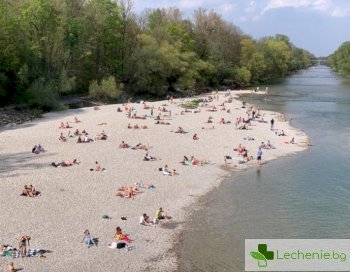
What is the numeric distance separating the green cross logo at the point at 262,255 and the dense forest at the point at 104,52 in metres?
37.4

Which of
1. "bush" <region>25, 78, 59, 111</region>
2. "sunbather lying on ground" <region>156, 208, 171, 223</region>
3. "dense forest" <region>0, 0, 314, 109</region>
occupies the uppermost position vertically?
"dense forest" <region>0, 0, 314, 109</region>

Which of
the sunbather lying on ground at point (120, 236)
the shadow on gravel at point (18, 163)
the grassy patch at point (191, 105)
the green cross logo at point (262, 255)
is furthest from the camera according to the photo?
the grassy patch at point (191, 105)

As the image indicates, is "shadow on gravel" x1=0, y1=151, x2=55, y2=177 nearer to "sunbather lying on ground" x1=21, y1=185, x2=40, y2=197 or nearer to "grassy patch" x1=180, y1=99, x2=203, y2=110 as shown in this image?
"sunbather lying on ground" x1=21, y1=185, x2=40, y2=197

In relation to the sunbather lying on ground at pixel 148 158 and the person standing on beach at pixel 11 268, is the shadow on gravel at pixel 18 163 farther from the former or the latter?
the person standing on beach at pixel 11 268

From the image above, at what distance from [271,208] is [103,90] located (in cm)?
4285

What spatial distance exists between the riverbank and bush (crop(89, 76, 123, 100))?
14.0 m

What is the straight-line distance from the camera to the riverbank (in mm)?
18703

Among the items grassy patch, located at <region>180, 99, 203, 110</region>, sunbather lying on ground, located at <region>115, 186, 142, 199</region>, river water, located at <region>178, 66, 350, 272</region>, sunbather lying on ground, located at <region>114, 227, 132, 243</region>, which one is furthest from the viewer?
grassy patch, located at <region>180, 99, 203, 110</region>

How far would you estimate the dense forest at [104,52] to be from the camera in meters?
52.7

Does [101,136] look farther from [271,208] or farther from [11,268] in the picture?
[11,268]

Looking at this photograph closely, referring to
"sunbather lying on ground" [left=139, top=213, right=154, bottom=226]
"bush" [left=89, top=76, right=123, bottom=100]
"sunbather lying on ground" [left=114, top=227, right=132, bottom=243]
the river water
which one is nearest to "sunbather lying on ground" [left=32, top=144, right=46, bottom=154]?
the river water

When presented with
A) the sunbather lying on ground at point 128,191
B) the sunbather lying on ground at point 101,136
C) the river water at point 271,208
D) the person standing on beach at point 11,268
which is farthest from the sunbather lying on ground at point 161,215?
the sunbather lying on ground at point 101,136

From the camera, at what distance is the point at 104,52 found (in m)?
72.8

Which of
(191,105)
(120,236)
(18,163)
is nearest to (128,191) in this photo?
(120,236)
